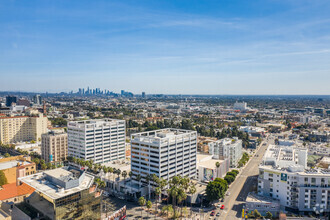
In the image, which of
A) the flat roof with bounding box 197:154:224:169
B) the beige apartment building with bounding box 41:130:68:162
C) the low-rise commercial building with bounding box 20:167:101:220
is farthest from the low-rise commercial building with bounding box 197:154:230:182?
the beige apartment building with bounding box 41:130:68:162

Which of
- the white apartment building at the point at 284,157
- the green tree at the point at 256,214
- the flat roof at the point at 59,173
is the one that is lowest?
the green tree at the point at 256,214

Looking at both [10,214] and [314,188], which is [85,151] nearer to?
[10,214]

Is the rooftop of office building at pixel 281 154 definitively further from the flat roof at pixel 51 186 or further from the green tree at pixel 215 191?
the flat roof at pixel 51 186

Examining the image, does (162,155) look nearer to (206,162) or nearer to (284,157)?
(206,162)

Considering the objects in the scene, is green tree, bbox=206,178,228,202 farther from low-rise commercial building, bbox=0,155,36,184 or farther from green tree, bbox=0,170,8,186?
green tree, bbox=0,170,8,186

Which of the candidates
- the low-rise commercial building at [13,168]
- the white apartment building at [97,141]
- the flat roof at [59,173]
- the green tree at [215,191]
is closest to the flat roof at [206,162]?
the green tree at [215,191]

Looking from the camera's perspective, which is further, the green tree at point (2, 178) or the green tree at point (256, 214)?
the green tree at point (2, 178)

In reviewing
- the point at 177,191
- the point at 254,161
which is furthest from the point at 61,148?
the point at 254,161
